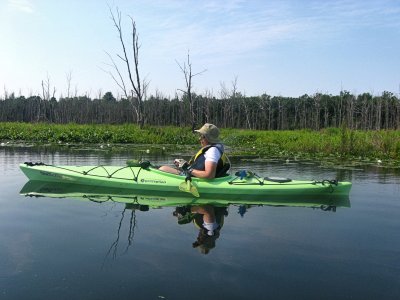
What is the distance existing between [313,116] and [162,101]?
17088 millimetres

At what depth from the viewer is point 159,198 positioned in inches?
257

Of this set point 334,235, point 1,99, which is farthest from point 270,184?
point 1,99

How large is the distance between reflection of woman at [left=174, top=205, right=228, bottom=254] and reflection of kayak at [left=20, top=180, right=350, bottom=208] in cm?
38

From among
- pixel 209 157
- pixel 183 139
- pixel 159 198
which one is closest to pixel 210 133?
pixel 209 157

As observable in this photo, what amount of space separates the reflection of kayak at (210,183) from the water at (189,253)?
1.41ft

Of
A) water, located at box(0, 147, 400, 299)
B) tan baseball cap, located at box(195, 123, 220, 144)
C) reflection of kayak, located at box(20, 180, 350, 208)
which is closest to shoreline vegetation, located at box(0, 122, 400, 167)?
reflection of kayak, located at box(20, 180, 350, 208)

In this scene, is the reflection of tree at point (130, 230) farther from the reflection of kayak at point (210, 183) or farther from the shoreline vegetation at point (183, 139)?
the shoreline vegetation at point (183, 139)

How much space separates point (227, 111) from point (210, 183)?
3612cm

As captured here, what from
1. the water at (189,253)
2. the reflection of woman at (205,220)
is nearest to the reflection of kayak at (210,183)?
the water at (189,253)

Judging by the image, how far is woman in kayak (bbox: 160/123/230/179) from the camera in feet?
20.6

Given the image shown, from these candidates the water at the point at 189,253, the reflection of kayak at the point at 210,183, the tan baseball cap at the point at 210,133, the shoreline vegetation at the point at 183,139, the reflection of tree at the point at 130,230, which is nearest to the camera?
the water at the point at 189,253

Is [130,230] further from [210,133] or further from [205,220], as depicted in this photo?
[210,133]

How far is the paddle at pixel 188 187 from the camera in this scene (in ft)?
20.6

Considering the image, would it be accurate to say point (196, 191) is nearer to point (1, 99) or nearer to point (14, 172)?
point (14, 172)
